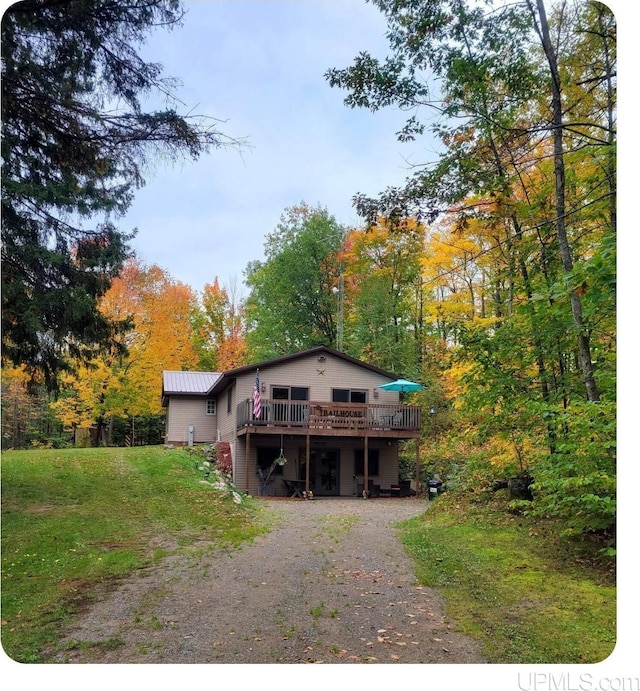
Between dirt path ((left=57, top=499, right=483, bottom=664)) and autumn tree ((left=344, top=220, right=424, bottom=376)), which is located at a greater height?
autumn tree ((left=344, top=220, right=424, bottom=376))

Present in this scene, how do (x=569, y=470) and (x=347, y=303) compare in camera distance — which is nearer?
(x=569, y=470)

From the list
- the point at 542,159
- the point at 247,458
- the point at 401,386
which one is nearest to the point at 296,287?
the point at 401,386

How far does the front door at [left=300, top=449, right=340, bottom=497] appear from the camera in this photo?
15531 millimetres

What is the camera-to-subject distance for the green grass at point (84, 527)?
13.9 ft

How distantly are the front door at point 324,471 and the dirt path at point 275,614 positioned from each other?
346 inches

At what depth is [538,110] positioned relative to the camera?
5.22m

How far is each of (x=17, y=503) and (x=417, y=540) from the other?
19.8 ft

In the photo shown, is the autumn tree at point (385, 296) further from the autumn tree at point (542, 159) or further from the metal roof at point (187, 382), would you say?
the metal roof at point (187, 382)

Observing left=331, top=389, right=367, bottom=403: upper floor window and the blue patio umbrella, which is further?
left=331, top=389, right=367, bottom=403: upper floor window

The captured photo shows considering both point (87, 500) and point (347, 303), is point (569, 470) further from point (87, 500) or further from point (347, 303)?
point (347, 303)

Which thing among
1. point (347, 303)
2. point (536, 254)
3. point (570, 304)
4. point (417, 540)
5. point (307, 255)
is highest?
point (307, 255)

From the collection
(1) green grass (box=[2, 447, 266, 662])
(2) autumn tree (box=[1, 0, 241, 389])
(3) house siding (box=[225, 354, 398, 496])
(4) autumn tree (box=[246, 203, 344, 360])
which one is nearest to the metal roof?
(4) autumn tree (box=[246, 203, 344, 360])

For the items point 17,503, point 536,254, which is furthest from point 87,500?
point 536,254

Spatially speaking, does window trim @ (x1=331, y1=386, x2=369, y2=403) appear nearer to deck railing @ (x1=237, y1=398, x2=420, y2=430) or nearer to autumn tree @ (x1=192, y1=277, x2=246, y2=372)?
deck railing @ (x1=237, y1=398, x2=420, y2=430)
